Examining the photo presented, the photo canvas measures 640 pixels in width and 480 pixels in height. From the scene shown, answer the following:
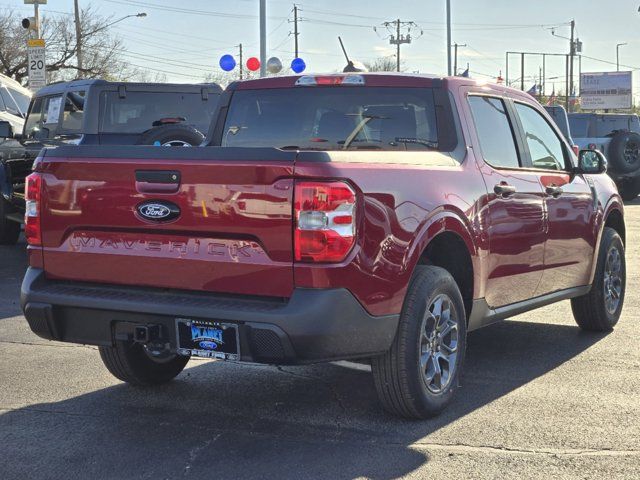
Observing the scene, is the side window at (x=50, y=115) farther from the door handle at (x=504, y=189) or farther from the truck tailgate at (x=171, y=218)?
the door handle at (x=504, y=189)

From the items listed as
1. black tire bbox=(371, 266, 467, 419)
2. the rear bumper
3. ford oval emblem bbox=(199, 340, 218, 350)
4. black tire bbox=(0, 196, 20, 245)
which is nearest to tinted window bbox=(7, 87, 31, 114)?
black tire bbox=(0, 196, 20, 245)

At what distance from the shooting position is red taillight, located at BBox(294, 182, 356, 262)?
13.3 ft

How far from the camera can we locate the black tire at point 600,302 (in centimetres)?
702

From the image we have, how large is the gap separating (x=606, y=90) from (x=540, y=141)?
84.1 meters

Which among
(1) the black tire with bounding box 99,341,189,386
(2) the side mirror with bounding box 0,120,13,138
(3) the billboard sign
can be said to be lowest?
(1) the black tire with bounding box 99,341,189,386

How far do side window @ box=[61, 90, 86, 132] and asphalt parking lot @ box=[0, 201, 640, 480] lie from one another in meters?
5.33

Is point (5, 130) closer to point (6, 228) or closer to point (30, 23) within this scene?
point (6, 228)

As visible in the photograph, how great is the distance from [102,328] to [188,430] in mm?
666

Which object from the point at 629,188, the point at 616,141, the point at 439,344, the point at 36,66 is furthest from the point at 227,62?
the point at 439,344

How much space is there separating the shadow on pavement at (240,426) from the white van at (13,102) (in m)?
15.5

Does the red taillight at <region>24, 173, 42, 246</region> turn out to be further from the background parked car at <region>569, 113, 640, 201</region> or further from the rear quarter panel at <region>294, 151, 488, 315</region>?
the background parked car at <region>569, 113, 640, 201</region>

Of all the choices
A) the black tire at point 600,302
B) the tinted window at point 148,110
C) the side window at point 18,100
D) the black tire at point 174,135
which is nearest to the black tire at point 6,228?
the tinted window at point 148,110

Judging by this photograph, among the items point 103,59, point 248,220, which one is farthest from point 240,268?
point 103,59

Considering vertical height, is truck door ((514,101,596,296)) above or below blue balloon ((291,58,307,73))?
below
